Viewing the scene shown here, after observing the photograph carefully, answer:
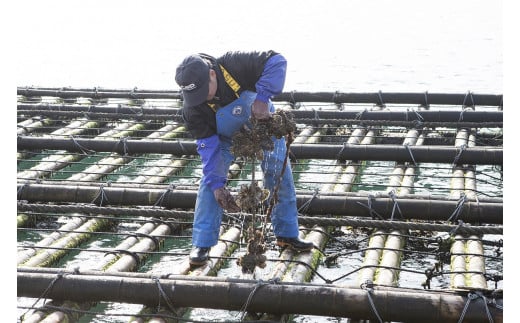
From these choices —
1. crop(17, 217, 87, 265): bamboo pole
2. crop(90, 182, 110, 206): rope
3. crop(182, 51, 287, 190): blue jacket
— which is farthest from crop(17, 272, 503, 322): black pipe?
crop(90, 182, 110, 206): rope

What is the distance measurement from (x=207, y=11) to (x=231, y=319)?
22.7 m

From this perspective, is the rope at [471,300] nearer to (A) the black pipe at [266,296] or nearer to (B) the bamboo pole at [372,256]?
(A) the black pipe at [266,296]

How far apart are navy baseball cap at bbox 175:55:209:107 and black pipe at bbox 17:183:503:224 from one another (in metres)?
1.77

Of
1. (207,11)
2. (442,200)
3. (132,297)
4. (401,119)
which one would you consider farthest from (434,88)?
(207,11)

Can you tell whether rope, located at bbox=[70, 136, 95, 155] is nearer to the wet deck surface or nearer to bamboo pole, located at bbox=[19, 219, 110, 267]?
the wet deck surface

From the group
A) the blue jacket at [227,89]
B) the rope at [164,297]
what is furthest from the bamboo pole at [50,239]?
the blue jacket at [227,89]

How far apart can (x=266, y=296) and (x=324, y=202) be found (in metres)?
1.81

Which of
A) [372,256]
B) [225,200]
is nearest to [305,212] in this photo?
[372,256]

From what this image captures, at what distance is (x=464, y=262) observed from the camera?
4.94 meters

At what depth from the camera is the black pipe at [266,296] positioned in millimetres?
3971

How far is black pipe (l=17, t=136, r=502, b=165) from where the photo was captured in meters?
7.09

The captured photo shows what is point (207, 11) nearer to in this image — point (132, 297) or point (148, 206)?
point (148, 206)

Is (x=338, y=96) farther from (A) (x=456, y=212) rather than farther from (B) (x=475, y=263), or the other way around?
(B) (x=475, y=263)

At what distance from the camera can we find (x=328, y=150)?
24.3 feet
